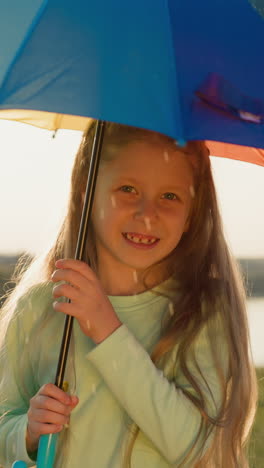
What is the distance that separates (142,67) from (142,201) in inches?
27.0

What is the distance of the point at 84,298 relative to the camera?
297cm

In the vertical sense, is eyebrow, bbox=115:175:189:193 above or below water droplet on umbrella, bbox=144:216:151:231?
above

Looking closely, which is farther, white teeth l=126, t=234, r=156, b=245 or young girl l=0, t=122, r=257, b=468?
white teeth l=126, t=234, r=156, b=245

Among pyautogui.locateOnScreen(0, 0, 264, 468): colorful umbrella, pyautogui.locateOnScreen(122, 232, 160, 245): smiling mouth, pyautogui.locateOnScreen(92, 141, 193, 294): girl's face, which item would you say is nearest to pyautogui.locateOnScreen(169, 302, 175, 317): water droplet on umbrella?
pyautogui.locateOnScreen(92, 141, 193, 294): girl's face

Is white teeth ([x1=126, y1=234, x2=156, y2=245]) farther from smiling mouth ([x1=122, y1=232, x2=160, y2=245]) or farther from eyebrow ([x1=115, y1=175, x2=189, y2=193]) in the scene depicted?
eyebrow ([x1=115, y1=175, x2=189, y2=193])

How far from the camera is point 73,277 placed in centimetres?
295

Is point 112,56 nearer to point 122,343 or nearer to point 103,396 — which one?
point 122,343

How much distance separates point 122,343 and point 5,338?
61 cm

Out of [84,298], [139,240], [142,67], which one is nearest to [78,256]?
[84,298]

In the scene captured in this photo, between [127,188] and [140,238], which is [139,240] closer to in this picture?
[140,238]

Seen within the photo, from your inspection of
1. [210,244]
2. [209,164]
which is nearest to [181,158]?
[209,164]

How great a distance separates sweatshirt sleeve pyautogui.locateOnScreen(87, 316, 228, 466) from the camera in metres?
3.02

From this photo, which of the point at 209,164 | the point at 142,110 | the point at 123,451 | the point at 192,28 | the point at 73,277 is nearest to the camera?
the point at 142,110

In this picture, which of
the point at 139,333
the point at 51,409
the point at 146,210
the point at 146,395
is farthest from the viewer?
the point at 139,333
